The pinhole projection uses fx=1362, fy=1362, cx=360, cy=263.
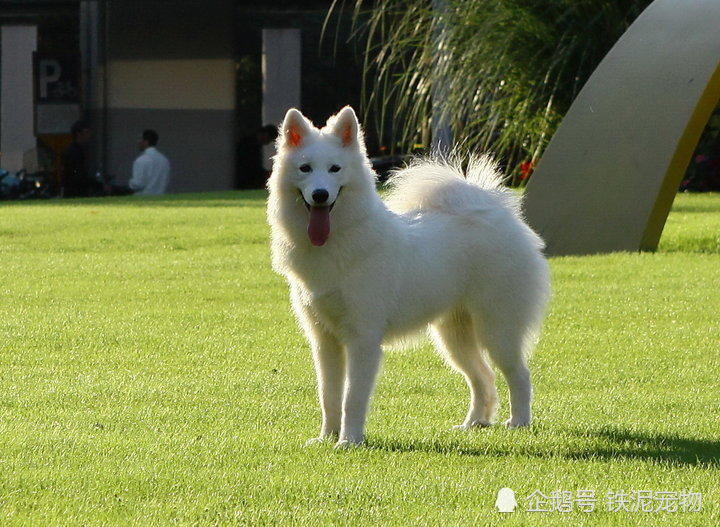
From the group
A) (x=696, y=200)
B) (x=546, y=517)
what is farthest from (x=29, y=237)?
(x=546, y=517)

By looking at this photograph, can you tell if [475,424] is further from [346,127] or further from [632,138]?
[632,138]

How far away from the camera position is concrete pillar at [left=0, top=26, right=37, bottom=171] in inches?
1213

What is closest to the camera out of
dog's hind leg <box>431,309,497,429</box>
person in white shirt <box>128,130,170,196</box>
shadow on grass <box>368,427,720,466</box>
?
shadow on grass <box>368,427,720,466</box>

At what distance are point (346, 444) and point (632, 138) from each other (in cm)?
846

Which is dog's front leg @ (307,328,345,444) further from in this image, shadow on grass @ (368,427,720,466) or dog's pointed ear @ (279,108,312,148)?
dog's pointed ear @ (279,108,312,148)

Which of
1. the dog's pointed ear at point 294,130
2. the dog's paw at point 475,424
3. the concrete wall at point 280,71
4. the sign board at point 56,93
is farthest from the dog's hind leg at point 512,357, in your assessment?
the sign board at point 56,93

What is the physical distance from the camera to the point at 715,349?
9.01 m

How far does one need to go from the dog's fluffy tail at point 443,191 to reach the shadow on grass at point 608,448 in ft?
3.84

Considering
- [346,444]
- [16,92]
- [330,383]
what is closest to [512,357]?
[330,383]

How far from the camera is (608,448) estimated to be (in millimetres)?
6012

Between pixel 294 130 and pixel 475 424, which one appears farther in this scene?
pixel 475 424

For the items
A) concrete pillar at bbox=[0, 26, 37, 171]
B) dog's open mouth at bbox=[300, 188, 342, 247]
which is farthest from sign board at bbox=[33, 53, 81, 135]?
dog's open mouth at bbox=[300, 188, 342, 247]

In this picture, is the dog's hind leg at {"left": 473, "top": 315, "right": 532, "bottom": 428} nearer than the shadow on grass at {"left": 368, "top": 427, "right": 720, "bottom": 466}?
No

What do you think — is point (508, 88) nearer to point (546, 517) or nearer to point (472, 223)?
point (472, 223)
